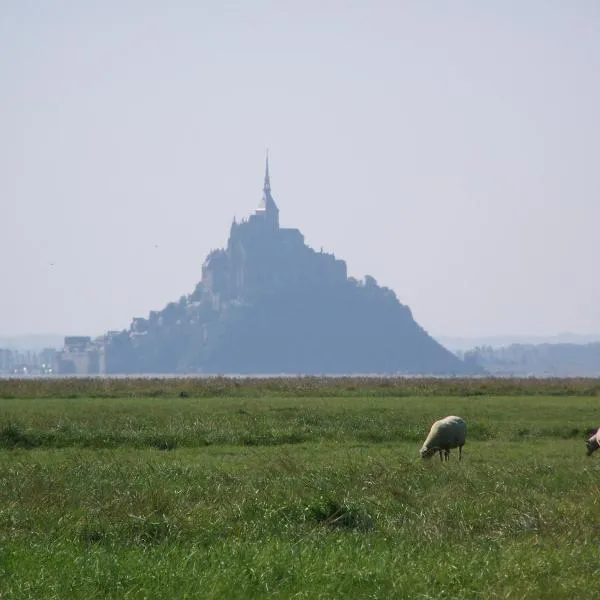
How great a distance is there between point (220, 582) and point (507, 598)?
3.16 metres

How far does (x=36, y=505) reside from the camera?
17188 mm

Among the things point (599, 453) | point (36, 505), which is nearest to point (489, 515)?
point (36, 505)

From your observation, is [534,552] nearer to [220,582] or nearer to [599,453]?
[220,582]

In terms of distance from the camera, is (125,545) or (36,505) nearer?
(125,545)

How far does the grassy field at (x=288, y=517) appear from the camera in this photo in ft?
42.0

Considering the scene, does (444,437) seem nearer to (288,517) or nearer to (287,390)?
(288,517)

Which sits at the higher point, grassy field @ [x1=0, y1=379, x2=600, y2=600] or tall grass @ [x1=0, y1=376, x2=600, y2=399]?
tall grass @ [x1=0, y1=376, x2=600, y2=399]

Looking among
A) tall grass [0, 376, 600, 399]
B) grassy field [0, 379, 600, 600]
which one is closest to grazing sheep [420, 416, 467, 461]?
grassy field [0, 379, 600, 600]

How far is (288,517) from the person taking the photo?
16.8 meters

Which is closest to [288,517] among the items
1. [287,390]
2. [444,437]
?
[444,437]

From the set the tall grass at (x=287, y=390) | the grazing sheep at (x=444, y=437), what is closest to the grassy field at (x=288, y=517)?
the grazing sheep at (x=444, y=437)

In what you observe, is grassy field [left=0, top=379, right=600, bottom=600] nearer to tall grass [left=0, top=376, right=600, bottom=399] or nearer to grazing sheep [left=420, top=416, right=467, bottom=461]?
grazing sheep [left=420, top=416, right=467, bottom=461]

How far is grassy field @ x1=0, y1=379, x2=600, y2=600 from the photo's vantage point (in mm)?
12797

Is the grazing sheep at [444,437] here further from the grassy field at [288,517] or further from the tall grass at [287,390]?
the tall grass at [287,390]
